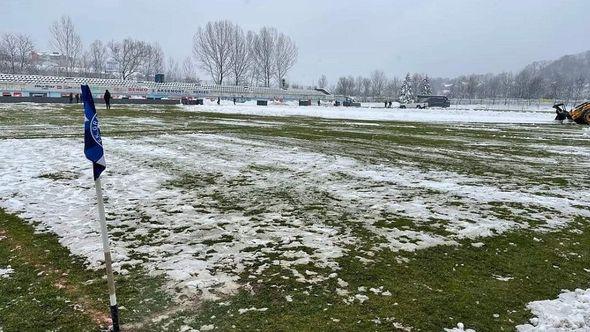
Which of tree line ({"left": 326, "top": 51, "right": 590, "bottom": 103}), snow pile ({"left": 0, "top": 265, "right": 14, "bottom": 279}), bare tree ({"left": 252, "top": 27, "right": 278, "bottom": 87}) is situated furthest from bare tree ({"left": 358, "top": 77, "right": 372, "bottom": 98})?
snow pile ({"left": 0, "top": 265, "right": 14, "bottom": 279})

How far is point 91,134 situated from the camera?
3.85 metres

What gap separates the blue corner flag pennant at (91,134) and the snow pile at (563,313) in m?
4.26

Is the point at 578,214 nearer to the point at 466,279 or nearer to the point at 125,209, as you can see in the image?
the point at 466,279

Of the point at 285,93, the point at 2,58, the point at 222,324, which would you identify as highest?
the point at 2,58

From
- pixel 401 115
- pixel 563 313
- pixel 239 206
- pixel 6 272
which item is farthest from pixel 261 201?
pixel 401 115

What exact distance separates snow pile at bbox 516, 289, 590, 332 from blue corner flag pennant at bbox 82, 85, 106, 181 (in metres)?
4.26

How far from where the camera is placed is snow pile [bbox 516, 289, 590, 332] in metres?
4.23

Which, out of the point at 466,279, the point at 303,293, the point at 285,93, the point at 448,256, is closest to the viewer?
the point at 303,293

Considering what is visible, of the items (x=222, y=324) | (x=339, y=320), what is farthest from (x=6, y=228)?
(x=339, y=320)

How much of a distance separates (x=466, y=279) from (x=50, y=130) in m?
21.5

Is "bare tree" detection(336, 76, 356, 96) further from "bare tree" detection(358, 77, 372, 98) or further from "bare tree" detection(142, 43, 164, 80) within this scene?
"bare tree" detection(142, 43, 164, 80)

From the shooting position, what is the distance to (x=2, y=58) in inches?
3986

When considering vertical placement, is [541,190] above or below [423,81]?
below

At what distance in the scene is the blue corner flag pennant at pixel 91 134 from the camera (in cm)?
377
